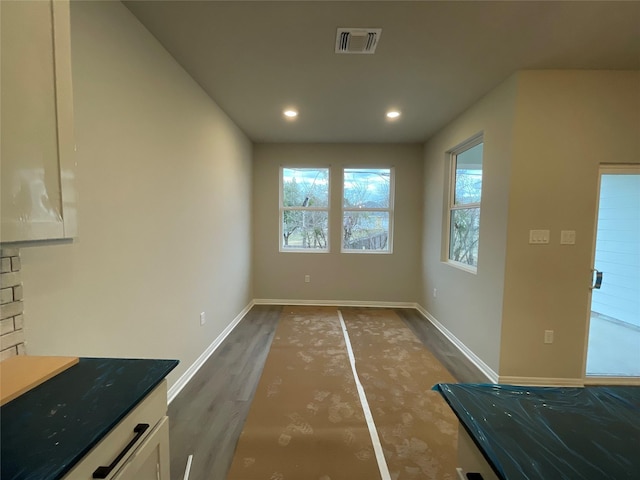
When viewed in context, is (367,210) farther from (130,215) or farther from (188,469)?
(188,469)

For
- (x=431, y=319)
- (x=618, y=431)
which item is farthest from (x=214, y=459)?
(x=431, y=319)

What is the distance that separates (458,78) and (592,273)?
6.67 feet

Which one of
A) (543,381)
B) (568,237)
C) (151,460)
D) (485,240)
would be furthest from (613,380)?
(151,460)

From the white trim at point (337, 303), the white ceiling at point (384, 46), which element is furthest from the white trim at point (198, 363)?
the white ceiling at point (384, 46)

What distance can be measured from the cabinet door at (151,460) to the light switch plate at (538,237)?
2881mm

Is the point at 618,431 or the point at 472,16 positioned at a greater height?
the point at 472,16

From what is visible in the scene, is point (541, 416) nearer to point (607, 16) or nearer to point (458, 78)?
point (607, 16)

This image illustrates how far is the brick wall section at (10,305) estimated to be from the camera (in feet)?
3.46

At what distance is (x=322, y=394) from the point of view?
232 centimetres

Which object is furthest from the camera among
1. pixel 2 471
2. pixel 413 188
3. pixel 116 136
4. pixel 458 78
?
pixel 413 188

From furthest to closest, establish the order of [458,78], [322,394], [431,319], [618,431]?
[431,319] < [458,78] < [322,394] < [618,431]

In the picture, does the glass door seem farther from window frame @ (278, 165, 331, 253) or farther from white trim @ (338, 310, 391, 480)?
window frame @ (278, 165, 331, 253)

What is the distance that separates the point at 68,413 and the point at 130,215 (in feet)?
4.00

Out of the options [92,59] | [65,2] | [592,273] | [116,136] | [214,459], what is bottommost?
[214,459]
